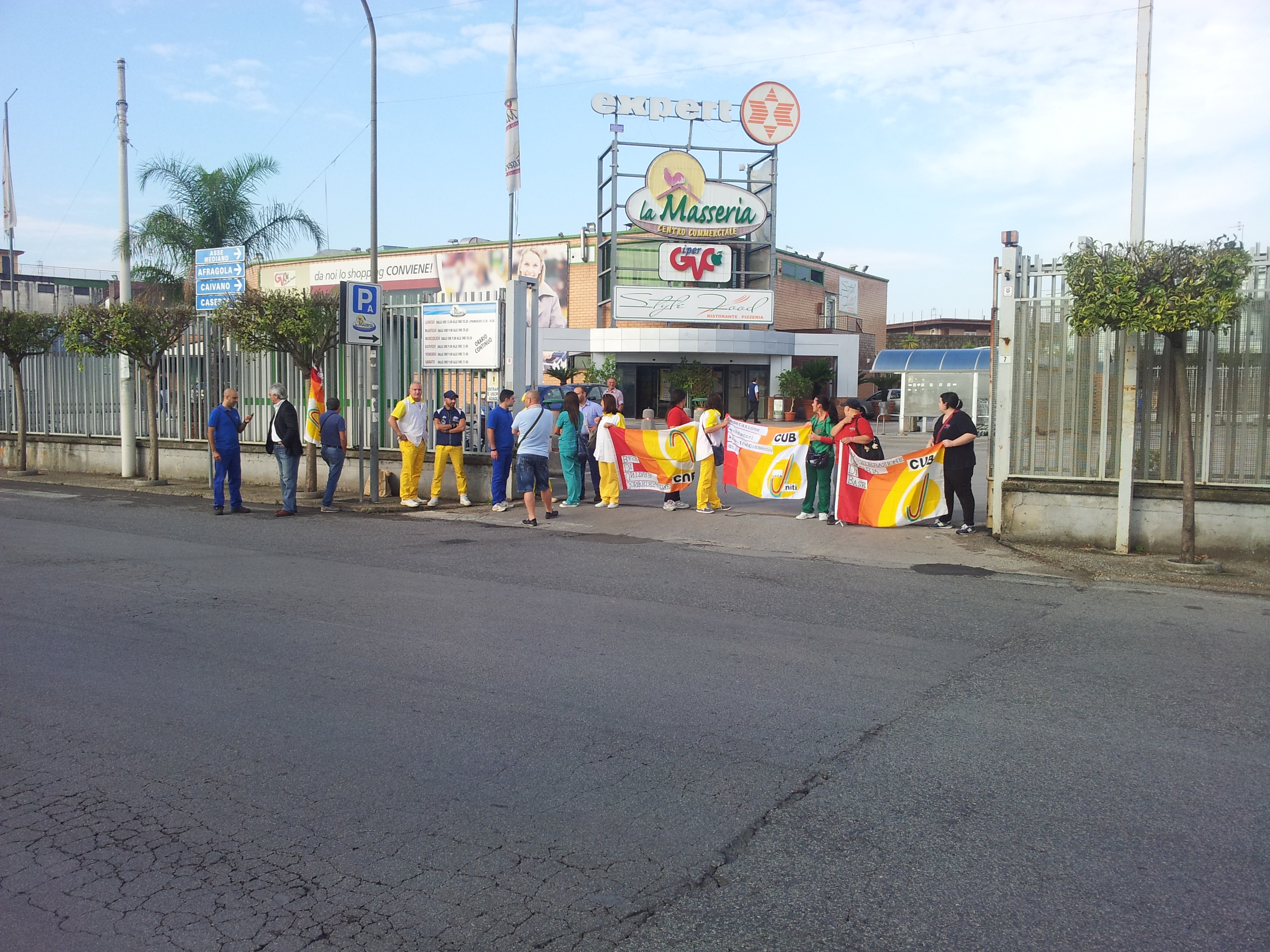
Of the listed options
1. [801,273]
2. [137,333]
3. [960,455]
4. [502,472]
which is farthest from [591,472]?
[801,273]

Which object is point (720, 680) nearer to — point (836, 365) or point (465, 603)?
point (465, 603)

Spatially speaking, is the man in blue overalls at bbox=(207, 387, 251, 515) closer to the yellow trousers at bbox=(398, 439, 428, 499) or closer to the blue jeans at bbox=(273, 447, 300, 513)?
the blue jeans at bbox=(273, 447, 300, 513)

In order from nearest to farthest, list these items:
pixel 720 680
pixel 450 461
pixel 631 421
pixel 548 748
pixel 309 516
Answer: pixel 548 748 < pixel 720 680 < pixel 309 516 < pixel 450 461 < pixel 631 421

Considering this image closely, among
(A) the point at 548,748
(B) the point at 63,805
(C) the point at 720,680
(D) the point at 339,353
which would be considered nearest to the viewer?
(B) the point at 63,805

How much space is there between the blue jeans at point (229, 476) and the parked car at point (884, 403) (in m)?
37.3

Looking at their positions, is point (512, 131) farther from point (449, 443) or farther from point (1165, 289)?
point (1165, 289)

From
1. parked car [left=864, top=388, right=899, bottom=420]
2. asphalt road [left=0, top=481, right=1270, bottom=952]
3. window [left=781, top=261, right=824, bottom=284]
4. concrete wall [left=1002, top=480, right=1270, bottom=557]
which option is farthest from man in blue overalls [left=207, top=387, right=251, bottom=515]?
window [left=781, top=261, right=824, bottom=284]

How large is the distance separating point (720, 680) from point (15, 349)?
20308 millimetres

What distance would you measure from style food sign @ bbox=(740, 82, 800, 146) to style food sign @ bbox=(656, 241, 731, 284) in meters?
5.69

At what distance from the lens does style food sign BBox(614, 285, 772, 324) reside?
46781 mm

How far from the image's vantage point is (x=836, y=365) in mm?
53031

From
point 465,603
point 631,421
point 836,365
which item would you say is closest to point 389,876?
point 465,603

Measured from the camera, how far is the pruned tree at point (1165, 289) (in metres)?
9.68

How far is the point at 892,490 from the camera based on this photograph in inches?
515
